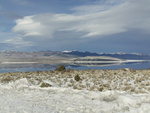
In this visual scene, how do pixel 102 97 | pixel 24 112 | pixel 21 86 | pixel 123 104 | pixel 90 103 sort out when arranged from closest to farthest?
pixel 24 112 → pixel 123 104 → pixel 90 103 → pixel 102 97 → pixel 21 86

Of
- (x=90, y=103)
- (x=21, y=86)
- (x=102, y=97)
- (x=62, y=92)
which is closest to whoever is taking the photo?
(x=90, y=103)

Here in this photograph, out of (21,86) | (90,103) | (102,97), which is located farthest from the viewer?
(21,86)

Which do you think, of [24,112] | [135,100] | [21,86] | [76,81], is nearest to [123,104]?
[135,100]

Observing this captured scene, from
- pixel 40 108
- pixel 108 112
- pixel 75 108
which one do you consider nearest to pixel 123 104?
pixel 108 112

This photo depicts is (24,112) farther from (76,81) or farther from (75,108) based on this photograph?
(76,81)

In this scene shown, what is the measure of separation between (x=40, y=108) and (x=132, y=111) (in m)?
3.81

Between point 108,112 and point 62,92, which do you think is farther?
point 62,92

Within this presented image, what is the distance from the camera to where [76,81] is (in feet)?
70.2

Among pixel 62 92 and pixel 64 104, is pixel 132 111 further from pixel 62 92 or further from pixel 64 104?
pixel 62 92

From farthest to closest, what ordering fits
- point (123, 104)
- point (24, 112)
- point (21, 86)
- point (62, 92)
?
point (21, 86), point (62, 92), point (123, 104), point (24, 112)

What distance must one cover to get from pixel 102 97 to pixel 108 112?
2637 mm

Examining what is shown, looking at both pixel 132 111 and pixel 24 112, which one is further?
pixel 132 111

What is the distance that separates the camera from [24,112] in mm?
7926

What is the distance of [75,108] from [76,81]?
41.4 ft
